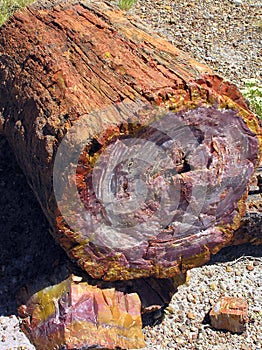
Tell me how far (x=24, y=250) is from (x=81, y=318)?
639 millimetres

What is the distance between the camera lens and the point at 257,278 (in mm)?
3244

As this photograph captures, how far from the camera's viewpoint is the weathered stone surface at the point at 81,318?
265cm

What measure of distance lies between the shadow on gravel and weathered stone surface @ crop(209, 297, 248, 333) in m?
0.22

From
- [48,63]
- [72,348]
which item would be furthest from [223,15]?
[72,348]

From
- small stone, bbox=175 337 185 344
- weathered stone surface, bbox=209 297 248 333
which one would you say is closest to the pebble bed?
weathered stone surface, bbox=209 297 248 333

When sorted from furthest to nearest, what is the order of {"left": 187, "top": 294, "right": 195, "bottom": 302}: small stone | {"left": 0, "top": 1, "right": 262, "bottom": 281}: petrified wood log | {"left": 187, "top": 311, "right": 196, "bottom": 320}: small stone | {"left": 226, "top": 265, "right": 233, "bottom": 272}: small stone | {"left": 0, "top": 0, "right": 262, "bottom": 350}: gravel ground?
{"left": 226, "top": 265, "right": 233, "bottom": 272}: small stone < {"left": 187, "top": 294, "right": 195, "bottom": 302}: small stone < {"left": 187, "top": 311, "right": 196, "bottom": 320}: small stone < {"left": 0, "top": 0, "right": 262, "bottom": 350}: gravel ground < {"left": 0, "top": 1, "right": 262, "bottom": 281}: petrified wood log

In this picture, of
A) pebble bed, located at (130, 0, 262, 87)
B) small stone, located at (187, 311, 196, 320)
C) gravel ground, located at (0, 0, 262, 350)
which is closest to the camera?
gravel ground, located at (0, 0, 262, 350)

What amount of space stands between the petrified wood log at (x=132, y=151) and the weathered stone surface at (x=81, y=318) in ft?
0.33

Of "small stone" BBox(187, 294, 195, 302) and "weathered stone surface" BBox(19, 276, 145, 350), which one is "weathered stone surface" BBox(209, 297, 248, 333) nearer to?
"small stone" BBox(187, 294, 195, 302)

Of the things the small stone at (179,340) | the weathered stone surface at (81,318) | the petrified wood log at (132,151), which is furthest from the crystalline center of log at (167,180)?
the small stone at (179,340)

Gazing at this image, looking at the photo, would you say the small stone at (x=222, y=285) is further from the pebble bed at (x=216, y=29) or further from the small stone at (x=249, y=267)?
the pebble bed at (x=216, y=29)

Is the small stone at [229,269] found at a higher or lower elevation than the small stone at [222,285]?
higher

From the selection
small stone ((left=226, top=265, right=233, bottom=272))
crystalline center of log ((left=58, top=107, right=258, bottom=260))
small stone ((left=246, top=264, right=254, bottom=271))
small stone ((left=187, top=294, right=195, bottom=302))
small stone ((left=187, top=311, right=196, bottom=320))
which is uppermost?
crystalline center of log ((left=58, top=107, right=258, bottom=260))

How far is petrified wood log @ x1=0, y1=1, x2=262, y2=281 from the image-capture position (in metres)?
2.60
